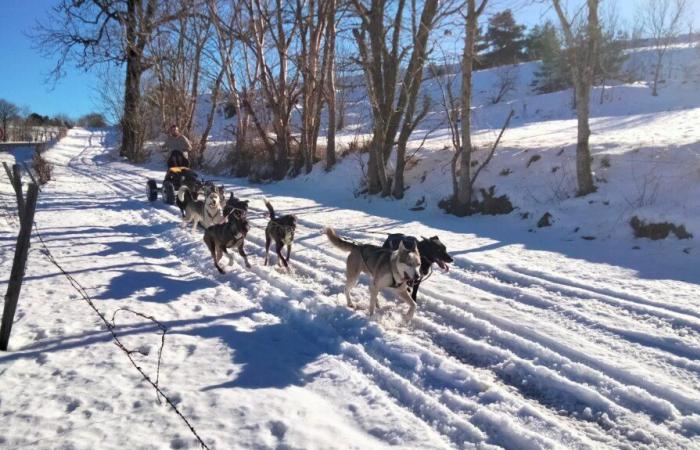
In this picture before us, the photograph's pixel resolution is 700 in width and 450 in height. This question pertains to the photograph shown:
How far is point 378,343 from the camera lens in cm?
465

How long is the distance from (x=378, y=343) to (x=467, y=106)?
8560mm

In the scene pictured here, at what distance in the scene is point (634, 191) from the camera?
9727mm

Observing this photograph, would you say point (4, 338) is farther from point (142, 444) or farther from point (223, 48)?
point (223, 48)

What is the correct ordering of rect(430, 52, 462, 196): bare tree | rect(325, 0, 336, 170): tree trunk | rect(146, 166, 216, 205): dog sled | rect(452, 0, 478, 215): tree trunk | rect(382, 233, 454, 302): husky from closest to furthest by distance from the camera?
rect(382, 233, 454, 302): husky < rect(452, 0, 478, 215): tree trunk < rect(430, 52, 462, 196): bare tree < rect(146, 166, 216, 205): dog sled < rect(325, 0, 336, 170): tree trunk

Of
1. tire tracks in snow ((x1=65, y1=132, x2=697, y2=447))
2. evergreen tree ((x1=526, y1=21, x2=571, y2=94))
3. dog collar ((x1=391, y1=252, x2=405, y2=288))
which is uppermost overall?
evergreen tree ((x1=526, y1=21, x2=571, y2=94))

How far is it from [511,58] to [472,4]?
45.2 metres

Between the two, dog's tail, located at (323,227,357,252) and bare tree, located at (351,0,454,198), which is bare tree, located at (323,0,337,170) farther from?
dog's tail, located at (323,227,357,252)

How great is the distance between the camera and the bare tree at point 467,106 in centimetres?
1120

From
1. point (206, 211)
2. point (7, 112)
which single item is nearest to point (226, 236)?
point (206, 211)

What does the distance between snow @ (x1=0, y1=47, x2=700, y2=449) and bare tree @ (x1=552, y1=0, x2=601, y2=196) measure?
0.68 m

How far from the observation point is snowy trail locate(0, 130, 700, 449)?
10.7 feet

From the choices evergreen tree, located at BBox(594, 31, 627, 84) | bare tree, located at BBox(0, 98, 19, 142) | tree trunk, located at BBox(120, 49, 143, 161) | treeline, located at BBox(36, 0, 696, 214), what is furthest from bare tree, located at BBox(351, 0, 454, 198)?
bare tree, located at BBox(0, 98, 19, 142)

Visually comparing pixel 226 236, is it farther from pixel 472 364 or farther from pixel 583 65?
pixel 583 65

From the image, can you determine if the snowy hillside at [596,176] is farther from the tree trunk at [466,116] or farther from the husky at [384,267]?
the husky at [384,267]
